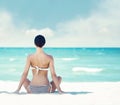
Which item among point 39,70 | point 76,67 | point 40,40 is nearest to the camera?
point 40,40

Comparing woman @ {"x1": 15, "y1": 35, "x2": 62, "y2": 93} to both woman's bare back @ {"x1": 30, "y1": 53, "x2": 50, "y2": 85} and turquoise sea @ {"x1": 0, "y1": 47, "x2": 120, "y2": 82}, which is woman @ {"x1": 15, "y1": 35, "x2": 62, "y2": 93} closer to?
woman's bare back @ {"x1": 30, "y1": 53, "x2": 50, "y2": 85}

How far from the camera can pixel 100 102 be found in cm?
440

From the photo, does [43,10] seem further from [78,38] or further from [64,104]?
[64,104]

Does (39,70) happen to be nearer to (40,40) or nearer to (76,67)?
(40,40)

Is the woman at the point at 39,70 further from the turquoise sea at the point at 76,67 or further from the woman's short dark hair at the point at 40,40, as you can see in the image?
the turquoise sea at the point at 76,67

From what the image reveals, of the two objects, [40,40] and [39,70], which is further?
[39,70]

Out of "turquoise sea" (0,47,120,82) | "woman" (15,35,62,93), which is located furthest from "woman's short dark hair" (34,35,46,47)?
"turquoise sea" (0,47,120,82)

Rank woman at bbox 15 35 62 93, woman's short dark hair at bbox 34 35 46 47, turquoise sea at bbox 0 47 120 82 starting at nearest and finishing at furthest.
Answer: woman's short dark hair at bbox 34 35 46 47 → woman at bbox 15 35 62 93 → turquoise sea at bbox 0 47 120 82

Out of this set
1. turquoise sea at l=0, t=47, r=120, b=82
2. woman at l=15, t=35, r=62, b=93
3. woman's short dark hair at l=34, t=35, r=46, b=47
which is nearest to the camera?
woman's short dark hair at l=34, t=35, r=46, b=47

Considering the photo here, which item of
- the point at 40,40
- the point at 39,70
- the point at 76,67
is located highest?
the point at 40,40

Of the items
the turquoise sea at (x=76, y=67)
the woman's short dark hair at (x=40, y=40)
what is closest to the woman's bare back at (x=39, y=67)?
the woman's short dark hair at (x=40, y=40)

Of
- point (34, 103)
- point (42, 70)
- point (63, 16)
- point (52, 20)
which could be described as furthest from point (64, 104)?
point (52, 20)

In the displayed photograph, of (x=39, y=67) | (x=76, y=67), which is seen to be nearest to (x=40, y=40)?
(x=39, y=67)

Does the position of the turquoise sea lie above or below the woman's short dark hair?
below
